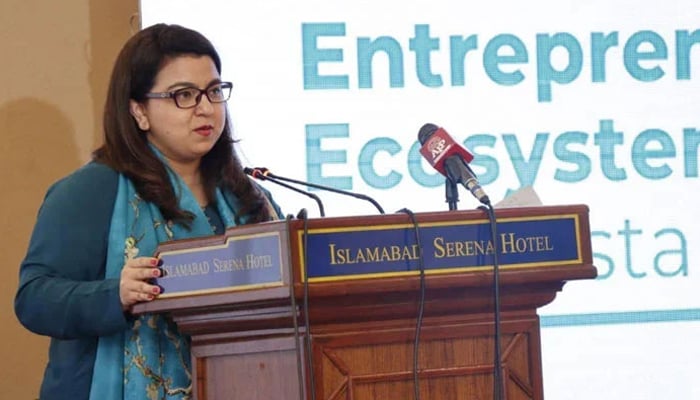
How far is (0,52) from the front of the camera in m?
3.41

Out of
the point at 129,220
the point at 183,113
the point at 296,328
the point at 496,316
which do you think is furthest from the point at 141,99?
the point at 496,316

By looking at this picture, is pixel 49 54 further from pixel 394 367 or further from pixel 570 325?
pixel 394 367

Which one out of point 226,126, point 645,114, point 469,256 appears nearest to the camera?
point 469,256

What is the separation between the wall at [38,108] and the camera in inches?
134

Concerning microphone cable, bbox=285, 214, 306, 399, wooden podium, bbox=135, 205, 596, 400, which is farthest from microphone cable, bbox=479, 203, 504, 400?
microphone cable, bbox=285, 214, 306, 399

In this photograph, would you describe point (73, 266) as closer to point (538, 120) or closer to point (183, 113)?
point (183, 113)

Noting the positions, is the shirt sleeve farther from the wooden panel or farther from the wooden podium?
the wooden panel

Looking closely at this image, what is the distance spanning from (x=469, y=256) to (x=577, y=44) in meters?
1.88

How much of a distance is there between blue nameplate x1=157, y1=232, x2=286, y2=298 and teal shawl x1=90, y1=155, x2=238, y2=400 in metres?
0.29

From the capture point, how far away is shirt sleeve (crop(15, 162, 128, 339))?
2066 mm

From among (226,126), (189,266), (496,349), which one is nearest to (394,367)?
(496,349)

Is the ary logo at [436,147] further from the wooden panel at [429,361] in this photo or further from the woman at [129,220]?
the woman at [129,220]

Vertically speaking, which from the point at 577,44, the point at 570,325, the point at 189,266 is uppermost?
the point at 577,44

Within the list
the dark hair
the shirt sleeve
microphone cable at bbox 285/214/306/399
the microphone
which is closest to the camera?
microphone cable at bbox 285/214/306/399
